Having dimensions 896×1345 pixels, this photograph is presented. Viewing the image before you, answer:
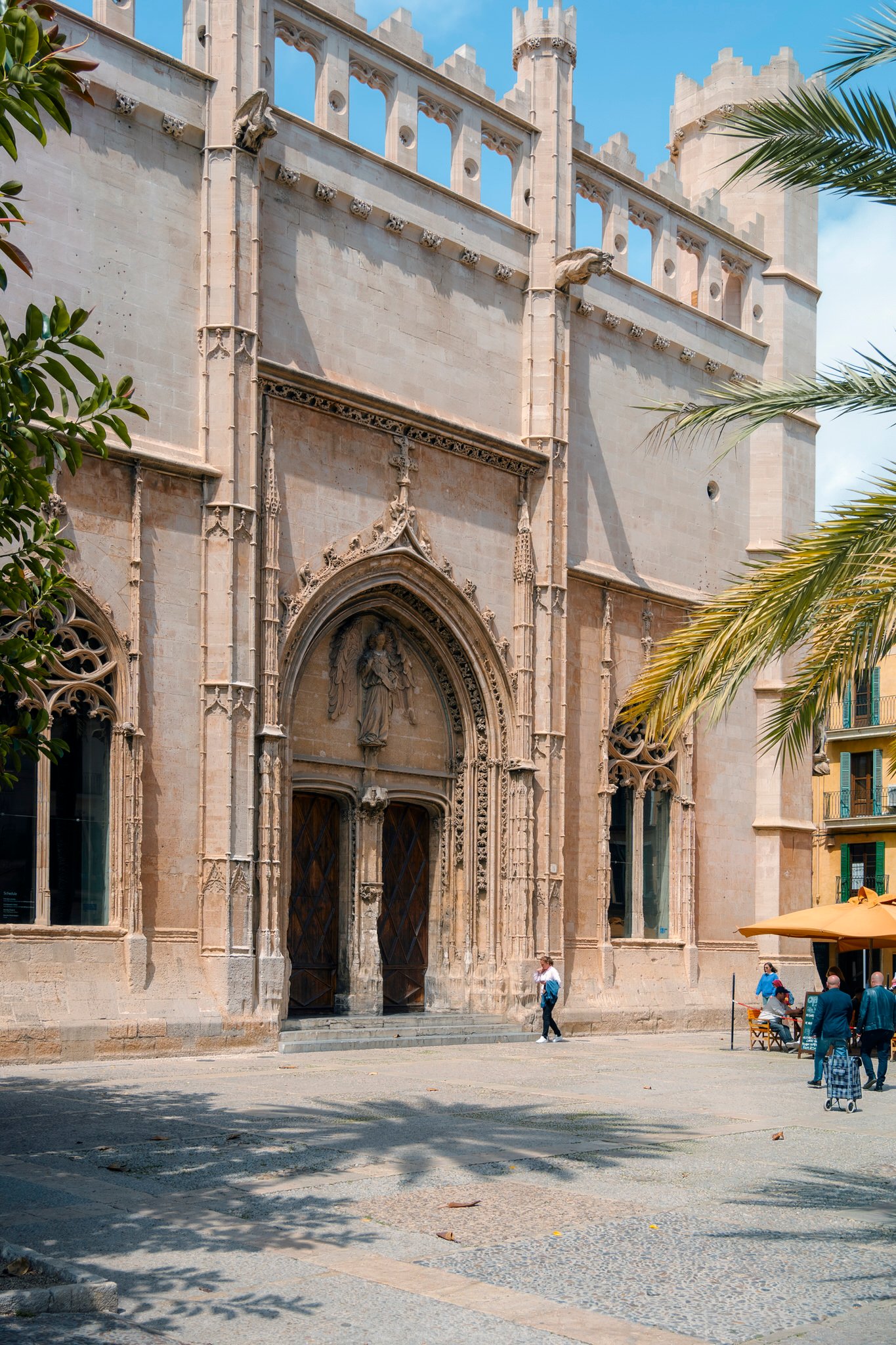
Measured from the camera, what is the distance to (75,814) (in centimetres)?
1827

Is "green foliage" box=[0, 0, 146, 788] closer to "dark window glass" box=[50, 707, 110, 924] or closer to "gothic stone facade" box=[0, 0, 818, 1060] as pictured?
"dark window glass" box=[50, 707, 110, 924]

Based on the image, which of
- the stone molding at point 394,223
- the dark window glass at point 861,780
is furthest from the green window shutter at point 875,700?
the stone molding at point 394,223

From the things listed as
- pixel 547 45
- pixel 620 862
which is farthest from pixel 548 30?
pixel 620 862

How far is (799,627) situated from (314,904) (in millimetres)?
13233

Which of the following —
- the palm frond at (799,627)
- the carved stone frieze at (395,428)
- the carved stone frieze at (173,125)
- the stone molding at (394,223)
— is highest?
the carved stone frieze at (173,125)

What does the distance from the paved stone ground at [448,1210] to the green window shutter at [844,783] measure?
3186 cm

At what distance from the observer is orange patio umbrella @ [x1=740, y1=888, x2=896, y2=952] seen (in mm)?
21000

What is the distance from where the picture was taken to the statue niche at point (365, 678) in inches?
882

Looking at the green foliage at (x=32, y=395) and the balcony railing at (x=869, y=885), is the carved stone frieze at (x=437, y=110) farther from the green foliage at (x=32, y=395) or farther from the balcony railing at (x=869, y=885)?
the balcony railing at (x=869, y=885)

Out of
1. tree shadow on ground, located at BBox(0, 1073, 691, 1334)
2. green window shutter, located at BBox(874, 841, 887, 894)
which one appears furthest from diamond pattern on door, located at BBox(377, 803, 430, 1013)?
green window shutter, located at BBox(874, 841, 887, 894)

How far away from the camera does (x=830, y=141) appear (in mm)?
9703

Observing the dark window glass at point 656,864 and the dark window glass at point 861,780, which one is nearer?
the dark window glass at point 656,864

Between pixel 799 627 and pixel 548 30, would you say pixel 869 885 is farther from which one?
pixel 799 627

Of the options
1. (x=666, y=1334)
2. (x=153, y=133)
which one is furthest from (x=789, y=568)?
(x=153, y=133)
